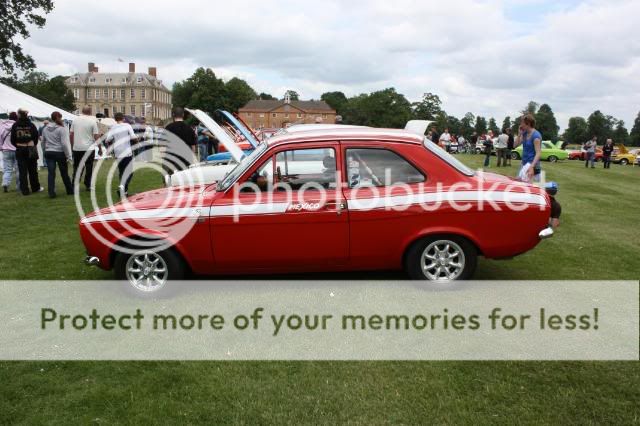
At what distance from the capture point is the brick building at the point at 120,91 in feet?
437

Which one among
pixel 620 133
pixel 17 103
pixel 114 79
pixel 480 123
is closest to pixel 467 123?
pixel 480 123

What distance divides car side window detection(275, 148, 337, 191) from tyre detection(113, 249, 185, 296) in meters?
1.38

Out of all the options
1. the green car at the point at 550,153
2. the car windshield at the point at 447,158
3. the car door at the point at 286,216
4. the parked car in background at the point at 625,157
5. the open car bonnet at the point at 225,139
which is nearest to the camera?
the car door at the point at 286,216

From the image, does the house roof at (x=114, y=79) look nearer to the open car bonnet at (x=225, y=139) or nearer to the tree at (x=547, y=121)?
the tree at (x=547, y=121)

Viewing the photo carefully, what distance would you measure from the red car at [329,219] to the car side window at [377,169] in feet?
0.04

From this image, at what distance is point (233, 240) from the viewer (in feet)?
17.2

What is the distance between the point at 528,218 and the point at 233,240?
3.13 meters

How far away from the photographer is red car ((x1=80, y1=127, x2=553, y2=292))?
17.1 ft

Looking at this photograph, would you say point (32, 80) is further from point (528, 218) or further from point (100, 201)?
point (528, 218)

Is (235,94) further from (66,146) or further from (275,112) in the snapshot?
(66,146)

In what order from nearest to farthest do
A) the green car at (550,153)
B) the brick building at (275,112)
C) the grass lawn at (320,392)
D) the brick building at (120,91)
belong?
the grass lawn at (320,392) < the green car at (550,153) < the brick building at (120,91) < the brick building at (275,112)

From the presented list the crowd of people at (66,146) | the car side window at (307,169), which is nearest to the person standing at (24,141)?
the crowd of people at (66,146)

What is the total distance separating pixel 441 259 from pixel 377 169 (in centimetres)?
120
